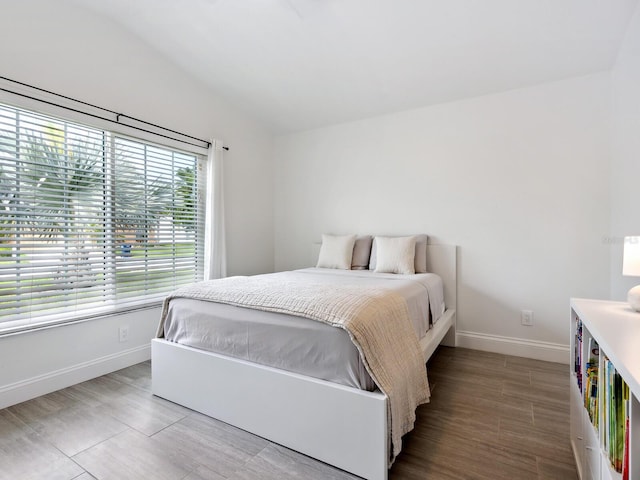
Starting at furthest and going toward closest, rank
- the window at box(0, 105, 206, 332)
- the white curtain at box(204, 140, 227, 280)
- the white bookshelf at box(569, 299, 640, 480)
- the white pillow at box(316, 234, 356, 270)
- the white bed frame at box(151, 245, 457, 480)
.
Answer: the white pillow at box(316, 234, 356, 270) < the white curtain at box(204, 140, 227, 280) < the window at box(0, 105, 206, 332) < the white bed frame at box(151, 245, 457, 480) < the white bookshelf at box(569, 299, 640, 480)

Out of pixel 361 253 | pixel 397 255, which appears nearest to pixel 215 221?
pixel 361 253

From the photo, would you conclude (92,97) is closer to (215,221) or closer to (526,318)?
(215,221)

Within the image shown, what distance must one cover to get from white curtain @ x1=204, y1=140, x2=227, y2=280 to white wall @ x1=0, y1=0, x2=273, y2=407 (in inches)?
8.7

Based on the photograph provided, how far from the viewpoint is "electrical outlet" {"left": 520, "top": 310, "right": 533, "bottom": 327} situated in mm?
2729

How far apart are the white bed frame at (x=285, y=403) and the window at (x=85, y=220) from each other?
2.81 ft

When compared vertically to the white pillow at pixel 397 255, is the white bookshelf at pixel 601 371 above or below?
below

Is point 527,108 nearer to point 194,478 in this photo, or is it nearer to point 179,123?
point 179,123

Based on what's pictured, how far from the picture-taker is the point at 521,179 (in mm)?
2748

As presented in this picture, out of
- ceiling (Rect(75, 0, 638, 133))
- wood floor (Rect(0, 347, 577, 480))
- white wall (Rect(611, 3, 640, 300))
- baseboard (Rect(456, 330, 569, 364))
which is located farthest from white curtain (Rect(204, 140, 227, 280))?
white wall (Rect(611, 3, 640, 300))

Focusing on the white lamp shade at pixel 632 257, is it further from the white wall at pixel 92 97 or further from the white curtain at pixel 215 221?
the white wall at pixel 92 97

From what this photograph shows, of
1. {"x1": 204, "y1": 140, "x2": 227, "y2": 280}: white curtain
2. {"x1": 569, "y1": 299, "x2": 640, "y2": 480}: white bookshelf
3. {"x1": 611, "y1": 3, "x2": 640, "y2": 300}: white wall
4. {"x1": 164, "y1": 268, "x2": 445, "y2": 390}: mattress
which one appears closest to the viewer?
{"x1": 569, "y1": 299, "x2": 640, "y2": 480}: white bookshelf

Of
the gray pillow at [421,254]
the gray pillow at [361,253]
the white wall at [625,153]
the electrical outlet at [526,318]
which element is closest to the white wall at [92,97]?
the gray pillow at [361,253]

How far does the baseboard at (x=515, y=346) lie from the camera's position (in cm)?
262

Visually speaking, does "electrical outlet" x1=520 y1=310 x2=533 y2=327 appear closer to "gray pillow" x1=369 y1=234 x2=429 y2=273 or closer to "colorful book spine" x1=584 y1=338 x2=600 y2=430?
"gray pillow" x1=369 y1=234 x2=429 y2=273
